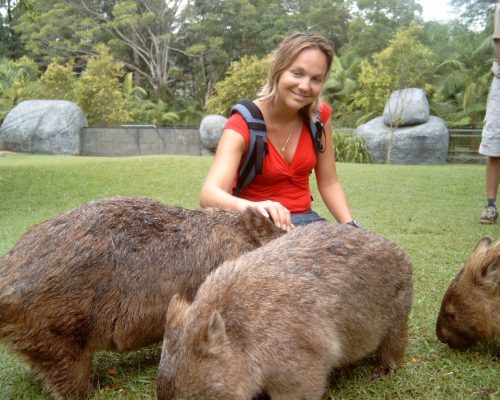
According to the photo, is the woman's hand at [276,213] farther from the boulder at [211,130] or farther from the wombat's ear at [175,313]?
the boulder at [211,130]

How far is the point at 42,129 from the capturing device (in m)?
16.2

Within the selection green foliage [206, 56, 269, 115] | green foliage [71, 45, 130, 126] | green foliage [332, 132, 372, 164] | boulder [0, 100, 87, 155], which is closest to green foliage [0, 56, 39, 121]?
green foliage [71, 45, 130, 126]

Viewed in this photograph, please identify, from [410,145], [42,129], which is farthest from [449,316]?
[42,129]

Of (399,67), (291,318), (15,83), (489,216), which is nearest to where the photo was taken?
(291,318)

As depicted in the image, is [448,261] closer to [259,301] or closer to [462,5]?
[259,301]

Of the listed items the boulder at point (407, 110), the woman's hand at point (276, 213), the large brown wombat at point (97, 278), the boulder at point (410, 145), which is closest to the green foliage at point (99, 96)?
the boulder at point (410, 145)

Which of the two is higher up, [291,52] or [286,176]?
[291,52]

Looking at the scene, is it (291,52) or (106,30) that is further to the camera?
(106,30)

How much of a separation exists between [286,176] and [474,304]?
129 cm

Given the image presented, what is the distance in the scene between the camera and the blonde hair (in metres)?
3.31

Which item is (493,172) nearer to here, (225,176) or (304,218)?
(304,218)

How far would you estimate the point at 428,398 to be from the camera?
2434 mm

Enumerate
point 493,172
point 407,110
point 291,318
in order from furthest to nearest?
point 407,110, point 493,172, point 291,318

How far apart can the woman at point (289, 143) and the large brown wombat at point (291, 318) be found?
715 mm
